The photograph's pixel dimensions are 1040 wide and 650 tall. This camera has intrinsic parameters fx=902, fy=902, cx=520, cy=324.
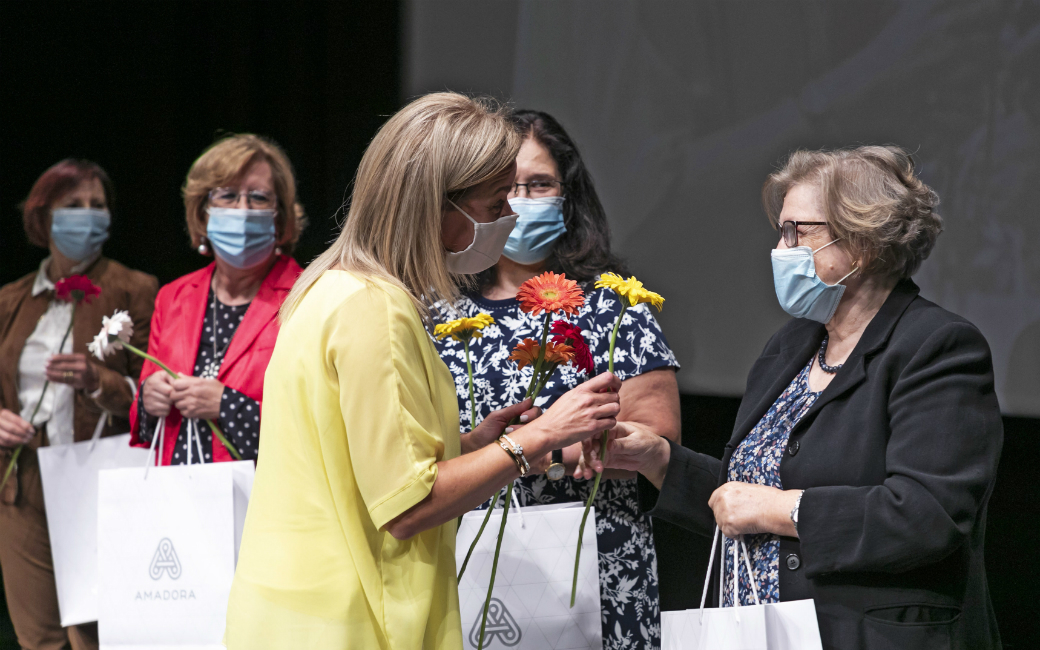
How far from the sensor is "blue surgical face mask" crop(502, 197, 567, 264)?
2377 millimetres

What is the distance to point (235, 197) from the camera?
118 inches

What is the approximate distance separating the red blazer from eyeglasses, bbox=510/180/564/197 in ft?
2.71

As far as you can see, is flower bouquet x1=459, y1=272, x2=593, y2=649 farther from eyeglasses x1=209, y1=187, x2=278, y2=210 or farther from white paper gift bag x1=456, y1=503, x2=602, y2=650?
eyeglasses x1=209, y1=187, x2=278, y2=210

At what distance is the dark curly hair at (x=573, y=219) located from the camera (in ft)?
8.04

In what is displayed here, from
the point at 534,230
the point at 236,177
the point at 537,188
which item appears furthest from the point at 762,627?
the point at 236,177

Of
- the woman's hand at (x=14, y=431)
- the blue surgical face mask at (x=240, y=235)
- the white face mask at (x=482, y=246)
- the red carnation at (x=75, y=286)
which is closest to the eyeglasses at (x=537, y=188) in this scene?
the white face mask at (x=482, y=246)

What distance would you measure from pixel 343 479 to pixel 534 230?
1156 millimetres

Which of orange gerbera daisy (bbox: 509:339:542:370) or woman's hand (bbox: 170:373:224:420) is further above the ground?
orange gerbera daisy (bbox: 509:339:542:370)

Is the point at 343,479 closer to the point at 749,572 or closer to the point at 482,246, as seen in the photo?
the point at 482,246

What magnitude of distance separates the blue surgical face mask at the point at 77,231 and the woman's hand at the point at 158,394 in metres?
1.13

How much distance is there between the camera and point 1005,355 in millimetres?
2775

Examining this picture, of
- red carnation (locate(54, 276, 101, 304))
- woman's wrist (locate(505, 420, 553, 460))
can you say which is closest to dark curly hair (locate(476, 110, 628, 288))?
woman's wrist (locate(505, 420, 553, 460))

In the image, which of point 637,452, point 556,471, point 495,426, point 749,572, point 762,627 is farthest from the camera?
point 637,452

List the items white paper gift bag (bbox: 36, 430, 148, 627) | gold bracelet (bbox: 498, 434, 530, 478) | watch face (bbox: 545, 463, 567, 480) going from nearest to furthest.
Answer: gold bracelet (bbox: 498, 434, 530, 478), watch face (bbox: 545, 463, 567, 480), white paper gift bag (bbox: 36, 430, 148, 627)
